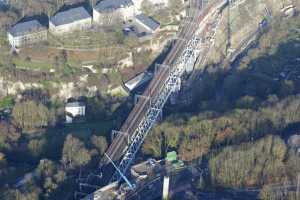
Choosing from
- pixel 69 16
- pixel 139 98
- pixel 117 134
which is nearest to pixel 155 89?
pixel 139 98

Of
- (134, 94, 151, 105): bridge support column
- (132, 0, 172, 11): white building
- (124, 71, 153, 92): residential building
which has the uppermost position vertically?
(132, 0, 172, 11): white building

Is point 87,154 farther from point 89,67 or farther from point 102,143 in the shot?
point 89,67

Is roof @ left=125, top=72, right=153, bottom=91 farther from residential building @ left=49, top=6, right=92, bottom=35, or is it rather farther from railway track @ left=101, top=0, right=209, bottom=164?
residential building @ left=49, top=6, right=92, bottom=35

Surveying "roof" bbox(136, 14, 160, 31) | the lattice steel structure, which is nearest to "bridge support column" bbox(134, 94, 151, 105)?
the lattice steel structure

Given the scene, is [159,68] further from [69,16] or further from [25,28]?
[25,28]

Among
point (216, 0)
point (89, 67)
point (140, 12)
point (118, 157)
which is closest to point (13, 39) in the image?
point (89, 67)

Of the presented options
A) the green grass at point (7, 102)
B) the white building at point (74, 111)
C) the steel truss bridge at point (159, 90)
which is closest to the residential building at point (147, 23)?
the steel truss bridge at point (159, 90)
